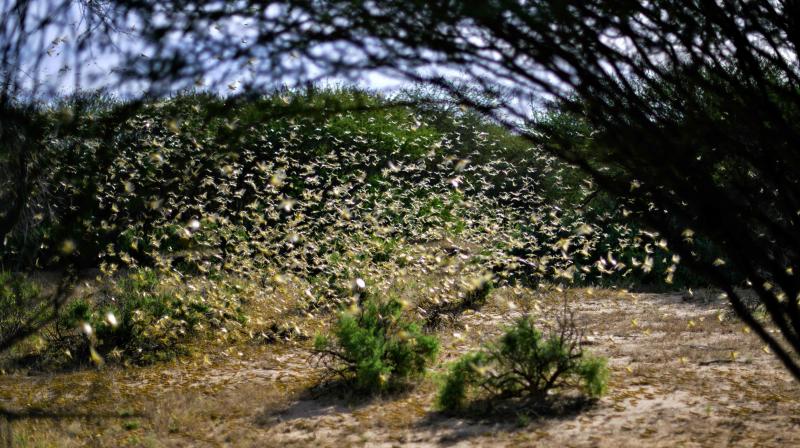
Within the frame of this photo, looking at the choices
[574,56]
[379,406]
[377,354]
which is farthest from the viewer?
[377,354]

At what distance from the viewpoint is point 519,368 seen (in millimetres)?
4941

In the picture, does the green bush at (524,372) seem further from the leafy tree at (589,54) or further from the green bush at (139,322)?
the green bush at (139,322)

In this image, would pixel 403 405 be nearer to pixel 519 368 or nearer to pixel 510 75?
pixel 519 368

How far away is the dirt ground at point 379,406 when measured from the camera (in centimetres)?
415

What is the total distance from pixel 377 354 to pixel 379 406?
1.32 ft

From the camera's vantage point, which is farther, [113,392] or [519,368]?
[113,392]

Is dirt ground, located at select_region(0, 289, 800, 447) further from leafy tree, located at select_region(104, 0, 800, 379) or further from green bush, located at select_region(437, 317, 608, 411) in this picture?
leafy tree, located at select_region(104, 0, 800, 379)

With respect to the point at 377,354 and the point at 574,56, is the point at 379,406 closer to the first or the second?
the point at 377,354

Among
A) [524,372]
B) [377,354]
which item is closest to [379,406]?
[377,354]

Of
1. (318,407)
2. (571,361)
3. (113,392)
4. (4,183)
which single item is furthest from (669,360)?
(4,183)

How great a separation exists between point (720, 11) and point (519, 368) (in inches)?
114

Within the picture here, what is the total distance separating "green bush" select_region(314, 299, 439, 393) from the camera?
5113 mm

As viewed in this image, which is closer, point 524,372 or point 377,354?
point 524,372

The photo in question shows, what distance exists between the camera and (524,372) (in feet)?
15.4
